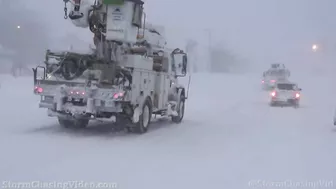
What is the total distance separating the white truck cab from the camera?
26406 mm

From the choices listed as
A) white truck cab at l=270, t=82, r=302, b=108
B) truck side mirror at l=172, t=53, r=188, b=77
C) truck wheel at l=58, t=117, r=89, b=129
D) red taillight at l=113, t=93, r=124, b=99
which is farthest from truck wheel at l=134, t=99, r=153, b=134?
white truck cab at l=270, t=82, r=302, b=108

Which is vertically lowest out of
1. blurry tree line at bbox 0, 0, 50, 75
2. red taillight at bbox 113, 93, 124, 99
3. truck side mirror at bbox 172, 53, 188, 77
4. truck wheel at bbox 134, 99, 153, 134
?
truck wheel at bbox 134, 99, 153, 134

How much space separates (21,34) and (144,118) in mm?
57467

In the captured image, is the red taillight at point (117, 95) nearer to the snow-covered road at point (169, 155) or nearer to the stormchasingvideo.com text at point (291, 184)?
the snow-covered road at point (169, 155)

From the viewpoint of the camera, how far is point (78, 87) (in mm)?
11070

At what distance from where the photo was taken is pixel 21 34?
6538 cm

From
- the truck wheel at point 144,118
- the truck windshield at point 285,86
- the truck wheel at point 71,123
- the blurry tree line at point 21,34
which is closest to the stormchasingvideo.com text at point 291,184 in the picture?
the truck wheel at point 144,118

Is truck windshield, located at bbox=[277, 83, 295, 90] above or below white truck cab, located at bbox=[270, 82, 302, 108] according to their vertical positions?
above

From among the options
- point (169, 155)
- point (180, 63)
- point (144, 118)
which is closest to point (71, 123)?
point (144, 118)

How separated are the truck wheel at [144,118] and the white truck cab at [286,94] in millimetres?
15430

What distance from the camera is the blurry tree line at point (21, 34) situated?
63.6 metres

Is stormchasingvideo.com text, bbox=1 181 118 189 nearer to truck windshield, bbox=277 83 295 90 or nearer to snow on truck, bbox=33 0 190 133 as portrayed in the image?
snow on truck, bbox=33 0 190 133

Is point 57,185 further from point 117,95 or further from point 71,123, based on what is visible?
point 71,123

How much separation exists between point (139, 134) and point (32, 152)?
3.93 metres
